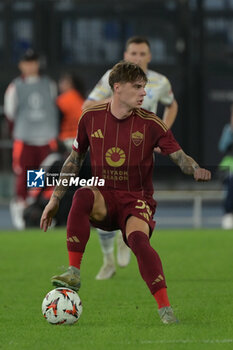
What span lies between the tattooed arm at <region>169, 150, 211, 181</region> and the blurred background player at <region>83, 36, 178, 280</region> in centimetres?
297

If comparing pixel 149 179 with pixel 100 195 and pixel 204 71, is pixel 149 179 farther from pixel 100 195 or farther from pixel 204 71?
pixel 204 71

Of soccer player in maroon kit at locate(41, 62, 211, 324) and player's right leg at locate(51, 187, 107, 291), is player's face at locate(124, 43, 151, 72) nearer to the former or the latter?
soccer player in maroon kit at locate(41, 62, 211, 324)

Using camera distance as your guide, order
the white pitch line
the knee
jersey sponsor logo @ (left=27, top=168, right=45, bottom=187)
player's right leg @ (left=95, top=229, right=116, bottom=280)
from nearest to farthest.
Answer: the white pitch line → the knee → jersey sponsor logo @ (left=27, top=168, right=45, bottom=187) → player's right leg @ (left=95, top=229, right=116, bottom=280)

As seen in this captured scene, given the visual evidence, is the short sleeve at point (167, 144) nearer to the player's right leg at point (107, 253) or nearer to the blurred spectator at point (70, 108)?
the player's right leg at point (107, 253)

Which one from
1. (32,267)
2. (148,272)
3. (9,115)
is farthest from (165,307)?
(9,115)

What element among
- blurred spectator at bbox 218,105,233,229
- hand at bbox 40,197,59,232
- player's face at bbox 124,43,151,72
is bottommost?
blurred spectator at bbox 218,105,233,229

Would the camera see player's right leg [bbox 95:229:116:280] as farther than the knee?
Yes

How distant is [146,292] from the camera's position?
30.9 ft

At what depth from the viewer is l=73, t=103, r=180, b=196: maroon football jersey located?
7645 mm

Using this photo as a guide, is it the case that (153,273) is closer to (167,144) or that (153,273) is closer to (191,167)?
(191,167)

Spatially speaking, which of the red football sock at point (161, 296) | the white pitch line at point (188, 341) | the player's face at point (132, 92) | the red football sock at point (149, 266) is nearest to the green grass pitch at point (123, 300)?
the white pitch line at point (188, 341)

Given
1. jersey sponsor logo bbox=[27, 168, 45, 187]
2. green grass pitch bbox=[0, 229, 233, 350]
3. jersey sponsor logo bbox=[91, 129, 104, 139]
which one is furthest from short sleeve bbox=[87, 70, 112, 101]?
jersey sponsor logo bbox=[91, 129, 104, 139]

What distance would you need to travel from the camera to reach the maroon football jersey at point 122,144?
7.64 m

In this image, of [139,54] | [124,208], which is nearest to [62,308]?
[124,208]
